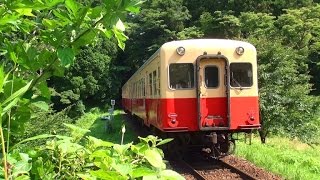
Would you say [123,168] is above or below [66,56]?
below

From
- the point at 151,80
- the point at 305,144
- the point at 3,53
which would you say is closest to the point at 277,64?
the point at 305,144

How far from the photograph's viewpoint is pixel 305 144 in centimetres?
1772

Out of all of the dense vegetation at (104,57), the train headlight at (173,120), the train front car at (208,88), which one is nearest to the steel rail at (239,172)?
the train front car at (208,88)

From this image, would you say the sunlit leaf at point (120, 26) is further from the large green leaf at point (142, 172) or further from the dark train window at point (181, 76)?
the dark train window at point (181, 76)

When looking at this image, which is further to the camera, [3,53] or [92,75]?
[92,75]

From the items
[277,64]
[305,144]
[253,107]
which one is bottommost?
[305,144]

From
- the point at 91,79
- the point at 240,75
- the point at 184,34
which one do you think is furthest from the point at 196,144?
the point at 91,79

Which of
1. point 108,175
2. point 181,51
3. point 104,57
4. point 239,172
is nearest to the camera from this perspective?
point 108,175

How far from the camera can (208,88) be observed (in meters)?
9.91

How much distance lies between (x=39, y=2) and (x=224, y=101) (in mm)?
8795

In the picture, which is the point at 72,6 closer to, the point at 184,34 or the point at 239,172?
the point at 239,172

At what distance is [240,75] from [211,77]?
0.62 meters

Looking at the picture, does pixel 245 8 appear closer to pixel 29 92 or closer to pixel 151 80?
pixel 151 80

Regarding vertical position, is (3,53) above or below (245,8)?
below
